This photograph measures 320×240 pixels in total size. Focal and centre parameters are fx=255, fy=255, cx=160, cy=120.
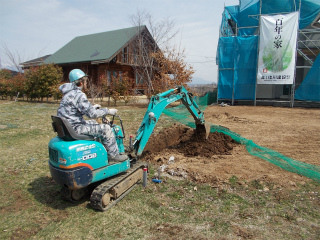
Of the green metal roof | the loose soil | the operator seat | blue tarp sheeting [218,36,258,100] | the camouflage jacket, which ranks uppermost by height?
the green metal roof

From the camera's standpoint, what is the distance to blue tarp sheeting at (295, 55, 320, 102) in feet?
51.3

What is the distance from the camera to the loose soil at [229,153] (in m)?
4.98

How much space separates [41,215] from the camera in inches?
150

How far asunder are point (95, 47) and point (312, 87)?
19052 mm

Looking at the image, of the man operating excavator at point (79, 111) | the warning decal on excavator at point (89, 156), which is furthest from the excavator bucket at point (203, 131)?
the warning decal on excavator at point (89, 156)

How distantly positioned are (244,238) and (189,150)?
351 centimetres

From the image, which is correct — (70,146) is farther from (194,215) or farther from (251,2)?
(251,2)

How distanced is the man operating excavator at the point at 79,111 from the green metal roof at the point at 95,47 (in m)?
18.3

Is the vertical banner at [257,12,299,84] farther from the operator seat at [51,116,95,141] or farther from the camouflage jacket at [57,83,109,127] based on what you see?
the operator seat at [51,116,95,141]

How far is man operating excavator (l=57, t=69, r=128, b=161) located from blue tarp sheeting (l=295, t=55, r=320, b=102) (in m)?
15.6

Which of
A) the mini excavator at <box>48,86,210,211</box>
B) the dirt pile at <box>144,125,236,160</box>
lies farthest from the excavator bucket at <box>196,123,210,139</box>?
the mini excavator at <box>48,86,210,211</box>

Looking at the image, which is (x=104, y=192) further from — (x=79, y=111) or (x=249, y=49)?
(x=249, y=49)

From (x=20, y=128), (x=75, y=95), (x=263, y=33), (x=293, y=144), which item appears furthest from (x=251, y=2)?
(x=75, y=95)

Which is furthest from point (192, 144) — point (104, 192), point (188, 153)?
point (104, 192)
